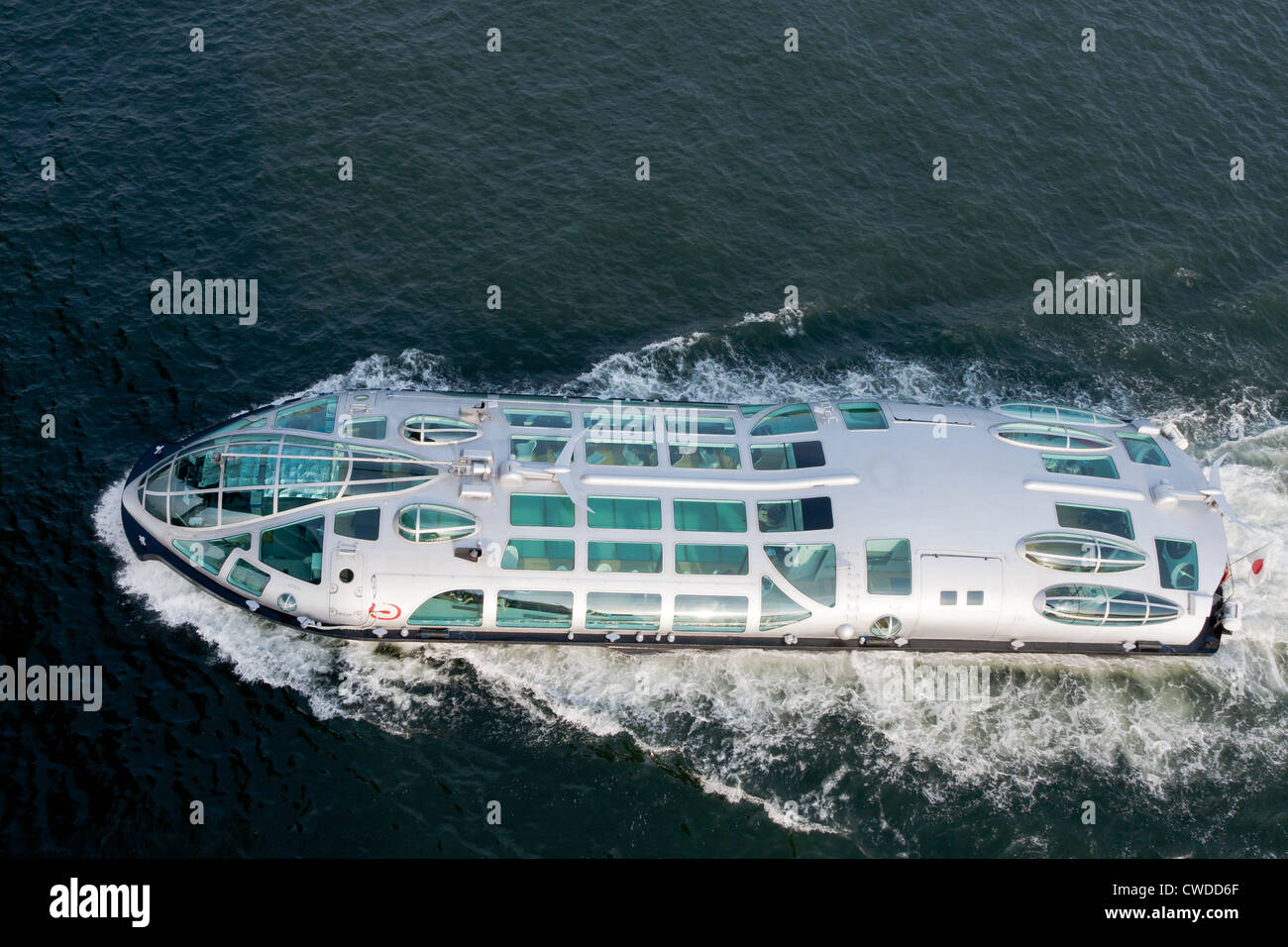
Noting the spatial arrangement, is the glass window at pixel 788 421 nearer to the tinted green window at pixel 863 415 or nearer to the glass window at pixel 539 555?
the tinted green window at pixel 863 415

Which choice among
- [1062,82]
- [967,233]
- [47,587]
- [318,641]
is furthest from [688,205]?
[47,587]

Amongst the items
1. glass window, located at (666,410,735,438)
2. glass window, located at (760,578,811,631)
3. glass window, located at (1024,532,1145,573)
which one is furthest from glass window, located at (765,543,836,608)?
glass window, located at (1024,532,1145,573)

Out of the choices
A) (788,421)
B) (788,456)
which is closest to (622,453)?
(788,456)

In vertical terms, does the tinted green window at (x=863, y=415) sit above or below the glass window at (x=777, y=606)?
above

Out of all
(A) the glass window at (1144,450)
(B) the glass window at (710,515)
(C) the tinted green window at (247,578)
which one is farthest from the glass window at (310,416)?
(A) the glass window at (1144,450)

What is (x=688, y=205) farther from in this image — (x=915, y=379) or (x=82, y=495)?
(x=82, y=495)

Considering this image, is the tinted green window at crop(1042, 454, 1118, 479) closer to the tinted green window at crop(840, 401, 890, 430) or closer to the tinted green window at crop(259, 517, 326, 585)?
the tinted green window at crop(840, 401, 890, 430)

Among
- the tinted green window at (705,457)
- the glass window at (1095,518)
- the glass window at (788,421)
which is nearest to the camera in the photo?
the glass window at (1095,518)
